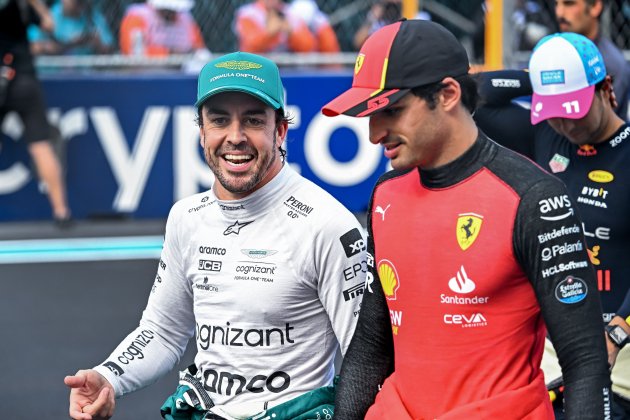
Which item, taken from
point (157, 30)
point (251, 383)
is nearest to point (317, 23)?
point (157, 30)

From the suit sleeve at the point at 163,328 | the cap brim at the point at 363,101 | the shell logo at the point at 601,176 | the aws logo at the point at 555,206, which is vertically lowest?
the suit sleeve at the point at 163,328

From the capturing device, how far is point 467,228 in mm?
2742

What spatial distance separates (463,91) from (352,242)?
0.74 m

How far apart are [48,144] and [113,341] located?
322cm

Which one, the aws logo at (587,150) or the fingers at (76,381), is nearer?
the fingers at (76,381)

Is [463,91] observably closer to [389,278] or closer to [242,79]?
[389,278]

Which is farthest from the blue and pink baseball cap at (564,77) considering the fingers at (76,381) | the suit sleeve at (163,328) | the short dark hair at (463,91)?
the fingers at (76,381)

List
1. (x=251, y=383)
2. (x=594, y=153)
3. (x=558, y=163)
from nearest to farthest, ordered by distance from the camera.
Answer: (x=251, y=383), (x=594, y=153), (x=558, y=163)

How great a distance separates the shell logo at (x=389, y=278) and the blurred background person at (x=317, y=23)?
860cm

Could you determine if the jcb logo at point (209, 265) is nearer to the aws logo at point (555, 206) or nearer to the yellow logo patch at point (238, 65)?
the yellow logo patch at point (238, 65)

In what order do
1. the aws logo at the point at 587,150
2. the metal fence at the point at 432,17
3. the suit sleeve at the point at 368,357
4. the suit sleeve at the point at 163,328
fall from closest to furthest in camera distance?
the suit sleeve at the point at 368,357 → the suit sleeve at the point at 163,328 → the aws logo at the point at 587,150 → the metal fence at the point at 432,17

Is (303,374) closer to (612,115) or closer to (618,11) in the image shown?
(612,115)

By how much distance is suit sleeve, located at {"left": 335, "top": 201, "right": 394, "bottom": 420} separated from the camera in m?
3.05

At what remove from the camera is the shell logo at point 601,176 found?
409cm
